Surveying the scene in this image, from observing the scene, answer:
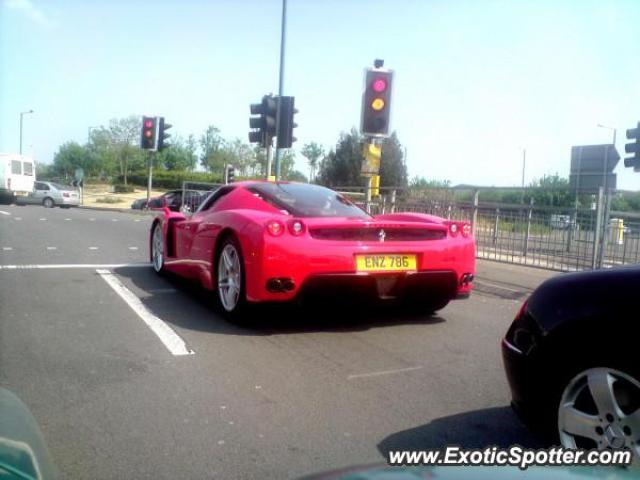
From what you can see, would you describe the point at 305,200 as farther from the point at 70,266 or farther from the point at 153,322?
the point at 70,266

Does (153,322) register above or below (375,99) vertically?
below

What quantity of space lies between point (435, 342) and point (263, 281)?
143 centimetres

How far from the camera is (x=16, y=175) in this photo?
3153 cm

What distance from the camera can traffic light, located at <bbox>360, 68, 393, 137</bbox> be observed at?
10336 mm

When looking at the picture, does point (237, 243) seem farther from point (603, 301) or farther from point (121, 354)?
point (603, 301)

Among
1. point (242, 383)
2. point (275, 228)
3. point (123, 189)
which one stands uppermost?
point (123, 189)

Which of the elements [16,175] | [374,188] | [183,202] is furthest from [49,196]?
[374,188]

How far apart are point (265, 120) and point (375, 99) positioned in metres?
4.29

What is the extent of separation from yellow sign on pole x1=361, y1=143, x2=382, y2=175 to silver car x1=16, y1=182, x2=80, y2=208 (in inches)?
1036

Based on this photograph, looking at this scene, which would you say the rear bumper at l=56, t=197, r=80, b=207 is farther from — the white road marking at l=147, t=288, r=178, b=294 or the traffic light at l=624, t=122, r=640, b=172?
the white road marking at l=147, t=288, r=178, b=294

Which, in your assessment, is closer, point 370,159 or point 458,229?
point 458,229

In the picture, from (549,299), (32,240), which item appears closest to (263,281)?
(549,299)

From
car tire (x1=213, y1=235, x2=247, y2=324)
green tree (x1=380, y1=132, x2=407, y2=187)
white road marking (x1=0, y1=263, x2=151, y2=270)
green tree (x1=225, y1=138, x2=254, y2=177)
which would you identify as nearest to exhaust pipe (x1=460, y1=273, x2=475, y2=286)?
car tire (x1=213, y1=235, x2=247, y2=324)

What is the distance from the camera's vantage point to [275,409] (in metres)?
3.39
